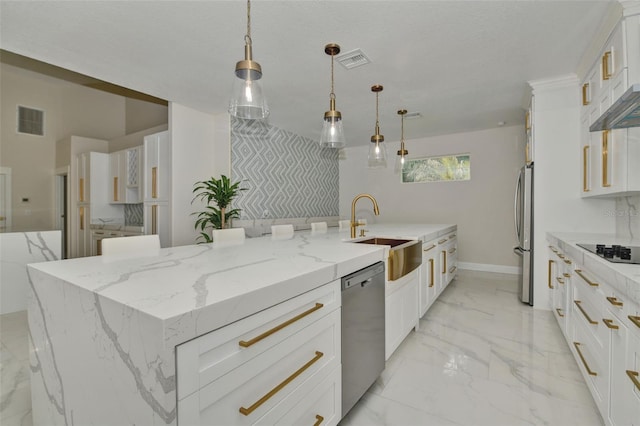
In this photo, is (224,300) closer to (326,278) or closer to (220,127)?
(326,278)

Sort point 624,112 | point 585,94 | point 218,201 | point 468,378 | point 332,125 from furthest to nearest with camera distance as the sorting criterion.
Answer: point 218,201 < point 585,94 < point 332,125 < point 468,378 < point 624,112

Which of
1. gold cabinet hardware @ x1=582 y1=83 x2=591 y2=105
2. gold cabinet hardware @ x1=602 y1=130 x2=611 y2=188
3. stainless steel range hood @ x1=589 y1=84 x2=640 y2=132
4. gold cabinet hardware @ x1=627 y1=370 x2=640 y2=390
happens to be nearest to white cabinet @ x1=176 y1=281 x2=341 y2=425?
gold cabinet hardware @ x1=627 y1=370 x2=640 y2=390

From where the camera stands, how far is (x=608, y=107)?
2191 mm

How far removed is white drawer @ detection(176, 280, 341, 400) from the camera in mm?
730

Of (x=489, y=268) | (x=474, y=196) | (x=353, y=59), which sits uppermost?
(x=353, y=59)

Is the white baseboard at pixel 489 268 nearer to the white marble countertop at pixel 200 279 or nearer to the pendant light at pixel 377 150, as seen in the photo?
the pendant light at pixel 377 150

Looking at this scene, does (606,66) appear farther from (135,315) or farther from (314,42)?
(135,315)

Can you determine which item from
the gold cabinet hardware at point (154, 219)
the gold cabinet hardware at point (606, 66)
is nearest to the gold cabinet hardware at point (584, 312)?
the gold cabinet hardware at point (606, 66)

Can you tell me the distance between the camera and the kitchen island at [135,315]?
72cm

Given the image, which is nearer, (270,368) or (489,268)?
(270,368)

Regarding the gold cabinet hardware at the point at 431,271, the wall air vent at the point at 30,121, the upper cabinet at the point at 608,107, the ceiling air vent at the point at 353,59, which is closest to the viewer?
the upper cabinet at the point at 608,107

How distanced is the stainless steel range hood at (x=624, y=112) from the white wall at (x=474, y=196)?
→ 132 inches

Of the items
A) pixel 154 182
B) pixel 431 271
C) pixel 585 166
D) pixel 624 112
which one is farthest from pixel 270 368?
pixel 154 182

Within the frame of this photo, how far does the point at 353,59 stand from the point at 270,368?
8.45ft
